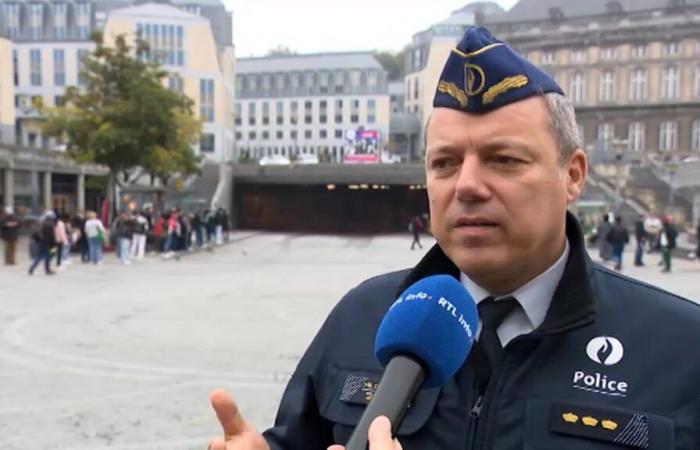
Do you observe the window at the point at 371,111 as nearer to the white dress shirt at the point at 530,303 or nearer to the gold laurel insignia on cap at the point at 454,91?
the gold laurel insignia on cap at the point at 454,91

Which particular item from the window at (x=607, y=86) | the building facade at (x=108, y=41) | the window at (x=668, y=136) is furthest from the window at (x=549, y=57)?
the building facade at (x=108, y=41)

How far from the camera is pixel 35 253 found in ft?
60.5

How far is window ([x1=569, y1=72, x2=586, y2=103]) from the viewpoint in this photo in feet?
199

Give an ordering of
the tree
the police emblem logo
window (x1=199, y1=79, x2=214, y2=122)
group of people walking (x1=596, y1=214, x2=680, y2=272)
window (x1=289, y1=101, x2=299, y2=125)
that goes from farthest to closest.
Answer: the tree → window (x1=289, y1=101, x2=299, y2=125) → window (x1=199, y1=79, x2=214, y2=122) → group of people walking (x1=596, y1=214, x2=680, y2=272) → the police emblem logo

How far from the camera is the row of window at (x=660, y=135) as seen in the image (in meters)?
57.6

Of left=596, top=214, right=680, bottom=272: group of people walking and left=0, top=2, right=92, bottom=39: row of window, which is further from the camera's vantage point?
left=0, top=2, right=92, bottom=39: row of window

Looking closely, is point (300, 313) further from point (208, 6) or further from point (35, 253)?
point (208, 6)

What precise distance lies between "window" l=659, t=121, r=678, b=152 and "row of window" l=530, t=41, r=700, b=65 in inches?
223

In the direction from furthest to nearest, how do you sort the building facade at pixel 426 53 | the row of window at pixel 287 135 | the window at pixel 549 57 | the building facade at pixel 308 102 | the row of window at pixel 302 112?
the row of window at pixel 287 135 → the row of window at pixel 302 112 → the building facade at pixel 308 102 → the building facade at pixel 426 53 → the window at pixel 549 57

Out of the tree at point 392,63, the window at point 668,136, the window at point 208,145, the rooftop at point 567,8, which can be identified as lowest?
the window at point 208,145

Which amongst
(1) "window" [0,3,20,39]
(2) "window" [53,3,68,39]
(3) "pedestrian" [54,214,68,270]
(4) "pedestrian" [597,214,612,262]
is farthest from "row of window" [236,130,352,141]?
(3) "pedestrian" [54,214,68,270]

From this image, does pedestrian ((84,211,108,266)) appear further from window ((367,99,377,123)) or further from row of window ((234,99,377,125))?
row of window ((234,99,377,125))

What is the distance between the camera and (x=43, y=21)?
59.7m

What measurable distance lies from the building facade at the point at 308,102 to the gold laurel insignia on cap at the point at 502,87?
246 feet
